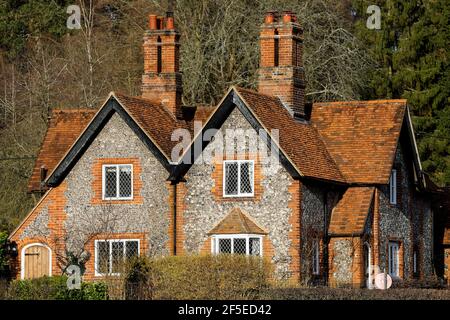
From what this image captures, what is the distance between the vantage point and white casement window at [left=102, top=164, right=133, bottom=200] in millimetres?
47250

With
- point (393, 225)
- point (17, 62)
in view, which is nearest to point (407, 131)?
point (393, 225)

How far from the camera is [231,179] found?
151 ft

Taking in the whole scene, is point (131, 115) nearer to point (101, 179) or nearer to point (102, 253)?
point (101, 179)

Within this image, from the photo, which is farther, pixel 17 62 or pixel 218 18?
pixel 17 62

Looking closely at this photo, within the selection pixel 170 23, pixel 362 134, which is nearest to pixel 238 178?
pixel 362 134

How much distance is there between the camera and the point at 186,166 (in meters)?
46.3

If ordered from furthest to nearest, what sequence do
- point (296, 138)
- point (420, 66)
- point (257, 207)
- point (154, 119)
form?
point (420, 66) < point (154, 119) < point (296, 138) < point (257, 207)

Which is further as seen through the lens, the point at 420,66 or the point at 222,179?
the point at 420,66

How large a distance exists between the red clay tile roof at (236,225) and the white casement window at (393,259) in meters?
5.72

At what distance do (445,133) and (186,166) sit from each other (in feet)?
82.8

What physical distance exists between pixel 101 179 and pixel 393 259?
9819mm

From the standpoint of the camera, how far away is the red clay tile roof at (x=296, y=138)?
45.5 metres

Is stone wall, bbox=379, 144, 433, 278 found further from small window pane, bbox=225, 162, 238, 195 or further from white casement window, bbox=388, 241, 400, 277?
small window pane, bbox=225, 162, 238, 195

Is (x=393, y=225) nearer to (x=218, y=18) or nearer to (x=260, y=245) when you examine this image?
(x=260, y=245)
